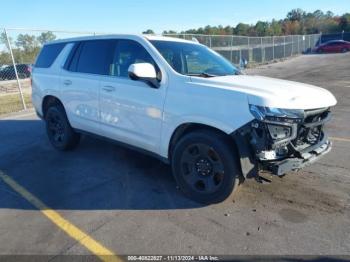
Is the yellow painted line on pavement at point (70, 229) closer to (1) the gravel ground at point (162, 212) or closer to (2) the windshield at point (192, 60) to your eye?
(1) the gravel ground at point (162, 212)

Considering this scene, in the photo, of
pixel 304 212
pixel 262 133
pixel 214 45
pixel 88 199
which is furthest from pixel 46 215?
pixel 214 45

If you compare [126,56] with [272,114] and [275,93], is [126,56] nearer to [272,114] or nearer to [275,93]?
[275,93]

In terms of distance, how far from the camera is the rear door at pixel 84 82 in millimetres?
5324

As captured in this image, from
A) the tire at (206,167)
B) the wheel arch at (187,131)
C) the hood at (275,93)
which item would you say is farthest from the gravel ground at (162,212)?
the hood at (275,93)

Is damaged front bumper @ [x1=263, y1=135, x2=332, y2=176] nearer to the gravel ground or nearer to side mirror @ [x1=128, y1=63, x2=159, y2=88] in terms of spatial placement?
the gravel ground

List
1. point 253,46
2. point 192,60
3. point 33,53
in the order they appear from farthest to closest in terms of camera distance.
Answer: point 253,46 → point 33,53 → point 192,60

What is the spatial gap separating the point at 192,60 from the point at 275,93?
5.18 ft

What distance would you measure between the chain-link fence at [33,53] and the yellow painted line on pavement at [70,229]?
24.3ft

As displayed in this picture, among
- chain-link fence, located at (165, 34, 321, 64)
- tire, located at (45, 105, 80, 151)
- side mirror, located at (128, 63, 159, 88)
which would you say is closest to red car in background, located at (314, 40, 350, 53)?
chain-link fence, located at (165, 34, 321, 64)

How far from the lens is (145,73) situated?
166 inches

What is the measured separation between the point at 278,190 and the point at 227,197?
33.3 inches

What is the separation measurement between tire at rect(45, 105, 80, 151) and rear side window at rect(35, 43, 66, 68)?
822 mm

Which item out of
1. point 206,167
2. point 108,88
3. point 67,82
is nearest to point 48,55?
point 67,82

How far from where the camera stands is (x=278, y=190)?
4.52 metres
